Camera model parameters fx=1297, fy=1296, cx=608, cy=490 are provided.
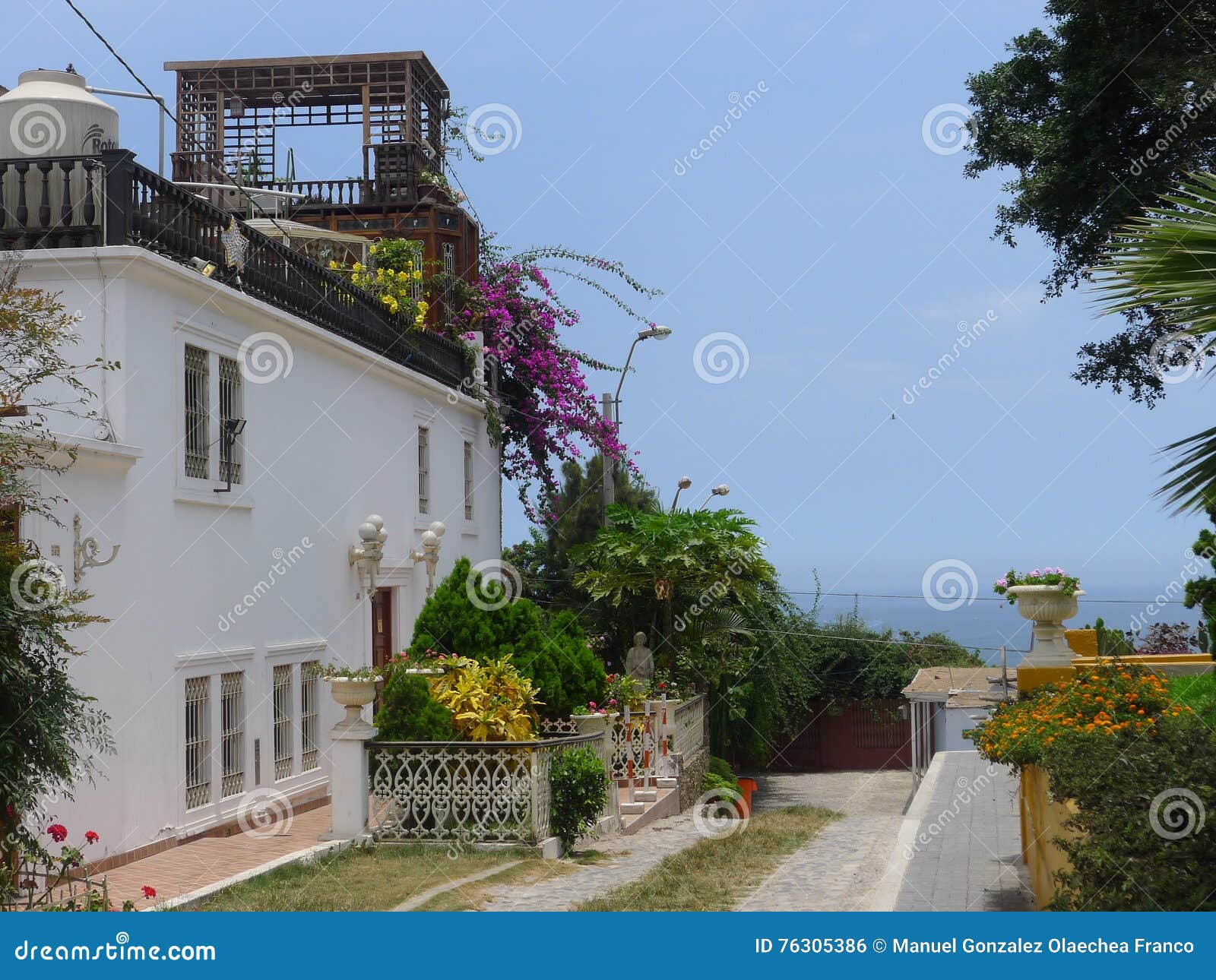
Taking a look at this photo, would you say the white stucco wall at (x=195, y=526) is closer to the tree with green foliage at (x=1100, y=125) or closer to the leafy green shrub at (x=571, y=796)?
the leafy green shrub at (x=571, y=796)

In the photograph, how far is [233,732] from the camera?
12.9 m

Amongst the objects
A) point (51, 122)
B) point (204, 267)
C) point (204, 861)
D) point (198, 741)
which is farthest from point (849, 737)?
point (51, 122)

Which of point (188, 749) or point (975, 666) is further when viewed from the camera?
point (975, 666)

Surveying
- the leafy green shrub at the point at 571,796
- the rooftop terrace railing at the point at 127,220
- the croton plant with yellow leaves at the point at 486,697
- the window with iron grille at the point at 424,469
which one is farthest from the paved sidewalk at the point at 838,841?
the rooftop terrace railing at the point at 127,220

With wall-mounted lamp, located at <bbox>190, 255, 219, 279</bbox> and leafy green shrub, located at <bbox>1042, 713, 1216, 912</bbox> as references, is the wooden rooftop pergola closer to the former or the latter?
wall-mounted lamp, located at <bbox>190, 255, 219, 279</bbox>

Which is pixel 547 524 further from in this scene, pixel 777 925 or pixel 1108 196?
pixel 777 925

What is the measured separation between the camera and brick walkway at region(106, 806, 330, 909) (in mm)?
9500

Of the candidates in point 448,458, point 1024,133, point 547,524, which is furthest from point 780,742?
point 1024,133

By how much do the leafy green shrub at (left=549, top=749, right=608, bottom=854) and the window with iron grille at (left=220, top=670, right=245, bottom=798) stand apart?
10.5ft

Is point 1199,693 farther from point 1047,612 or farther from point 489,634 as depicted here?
point 489,634

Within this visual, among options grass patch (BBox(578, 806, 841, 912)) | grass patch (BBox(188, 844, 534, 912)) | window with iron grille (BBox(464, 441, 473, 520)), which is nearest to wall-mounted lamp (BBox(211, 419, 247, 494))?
grass patch (BBox(188, 844, 534, 912))

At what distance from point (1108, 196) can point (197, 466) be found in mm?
10797

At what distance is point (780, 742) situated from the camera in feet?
117

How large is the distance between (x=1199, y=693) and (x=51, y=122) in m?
11.8
